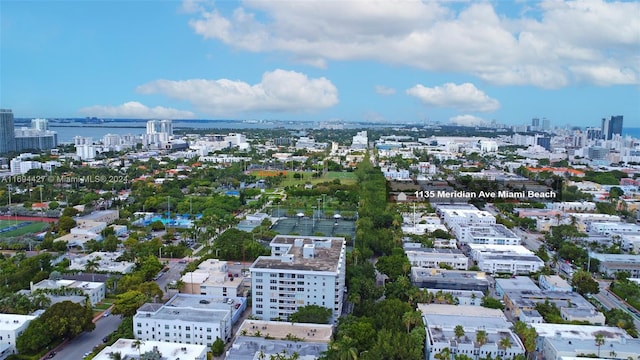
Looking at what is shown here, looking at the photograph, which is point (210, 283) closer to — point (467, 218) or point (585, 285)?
point (585, 285)

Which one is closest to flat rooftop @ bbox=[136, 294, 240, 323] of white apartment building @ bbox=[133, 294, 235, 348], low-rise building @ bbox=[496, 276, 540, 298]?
white apartment building @ bbox=[133, 294, 235, 348]

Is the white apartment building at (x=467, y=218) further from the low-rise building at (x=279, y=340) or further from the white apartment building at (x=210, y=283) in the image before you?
the low-rise building at (x=279, y=340)

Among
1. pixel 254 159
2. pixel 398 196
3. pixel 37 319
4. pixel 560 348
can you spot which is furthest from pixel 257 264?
pixel 254 159

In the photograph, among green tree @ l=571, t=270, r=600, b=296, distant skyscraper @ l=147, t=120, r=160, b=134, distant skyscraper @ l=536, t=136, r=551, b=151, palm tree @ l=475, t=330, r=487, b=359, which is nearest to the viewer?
palm tree @ l=475, t=330, r=487, b=359

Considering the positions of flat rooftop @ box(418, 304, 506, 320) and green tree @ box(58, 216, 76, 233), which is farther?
green tree @ box(58, 216, 76, 233)

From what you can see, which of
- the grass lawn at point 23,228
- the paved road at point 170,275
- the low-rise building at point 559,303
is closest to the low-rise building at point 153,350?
the paved road at point 170,275

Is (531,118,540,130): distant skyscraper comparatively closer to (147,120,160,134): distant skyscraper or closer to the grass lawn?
(147,120,160,134): distant skyscraper
